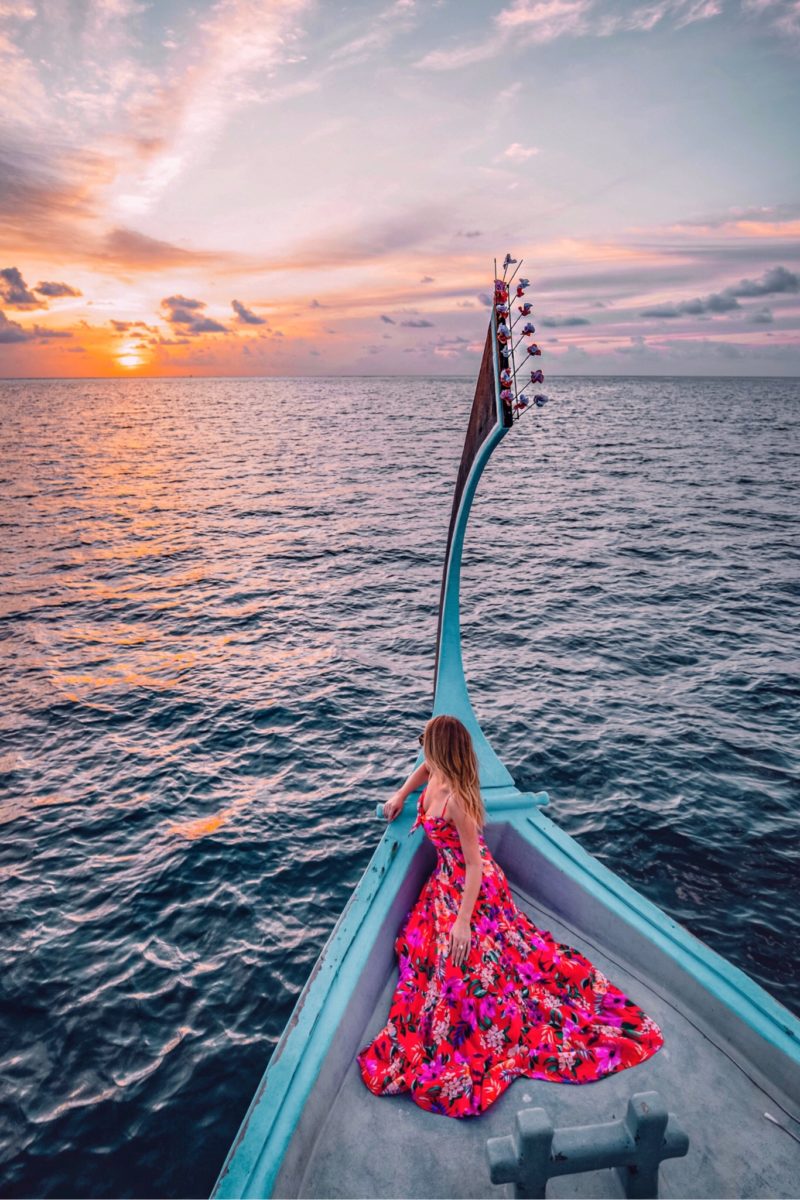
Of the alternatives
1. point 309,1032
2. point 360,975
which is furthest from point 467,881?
point 309,1032

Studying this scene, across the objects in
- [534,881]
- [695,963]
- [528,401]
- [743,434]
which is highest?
[528,401]

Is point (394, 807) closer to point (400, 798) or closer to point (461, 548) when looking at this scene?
point (400, 798)

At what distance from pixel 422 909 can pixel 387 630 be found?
1083 centimetres

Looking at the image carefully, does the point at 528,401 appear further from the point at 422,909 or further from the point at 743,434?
the point at 743,434

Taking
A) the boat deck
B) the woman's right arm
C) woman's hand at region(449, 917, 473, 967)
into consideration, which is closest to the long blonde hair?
woman's hand at region(449, 917, 473, 967)

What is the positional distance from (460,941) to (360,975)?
0.81 meters

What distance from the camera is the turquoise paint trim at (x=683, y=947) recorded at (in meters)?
4.43

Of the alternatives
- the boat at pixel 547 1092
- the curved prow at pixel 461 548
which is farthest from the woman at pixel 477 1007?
the curved prow at pixel 461 548

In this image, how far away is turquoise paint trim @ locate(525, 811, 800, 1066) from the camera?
174 inches

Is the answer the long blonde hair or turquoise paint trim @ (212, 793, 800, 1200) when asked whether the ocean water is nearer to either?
turquoise paint trim @ (212, 793, 800, 1200)

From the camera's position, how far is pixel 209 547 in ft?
76.0

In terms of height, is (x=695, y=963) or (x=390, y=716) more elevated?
(x=695, y=963)

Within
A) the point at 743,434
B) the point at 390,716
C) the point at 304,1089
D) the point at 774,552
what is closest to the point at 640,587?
the point at 774,552

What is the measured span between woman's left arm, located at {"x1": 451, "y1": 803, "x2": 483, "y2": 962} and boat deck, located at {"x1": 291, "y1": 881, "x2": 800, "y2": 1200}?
974mm
